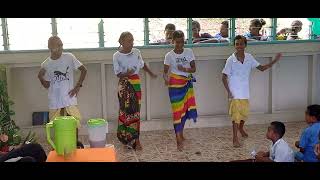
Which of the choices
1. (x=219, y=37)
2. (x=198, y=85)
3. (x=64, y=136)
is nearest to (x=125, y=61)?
(x=198, y=85)

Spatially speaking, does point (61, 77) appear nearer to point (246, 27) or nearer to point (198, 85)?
point (198, 85)

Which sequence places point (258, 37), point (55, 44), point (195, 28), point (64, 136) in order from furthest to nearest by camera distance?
point (258, 37) → point (195, 28) → point (55, 44) → point (64, 136)

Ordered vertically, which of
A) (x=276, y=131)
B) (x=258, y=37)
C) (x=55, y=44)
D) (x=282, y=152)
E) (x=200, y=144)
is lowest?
(x=200, y=144)

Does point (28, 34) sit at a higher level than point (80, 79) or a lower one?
higher

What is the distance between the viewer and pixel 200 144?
13.9 ft

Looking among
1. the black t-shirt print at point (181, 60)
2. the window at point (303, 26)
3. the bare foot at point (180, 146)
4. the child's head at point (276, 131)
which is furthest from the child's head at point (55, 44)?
the window at point (303, 26)

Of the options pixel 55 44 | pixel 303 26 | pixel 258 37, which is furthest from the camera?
pixel 303 26

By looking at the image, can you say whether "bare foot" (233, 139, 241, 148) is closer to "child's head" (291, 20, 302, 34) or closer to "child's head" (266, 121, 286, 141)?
"child's head" (266, 121, 286, 141)

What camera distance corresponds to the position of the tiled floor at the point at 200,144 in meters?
3.85

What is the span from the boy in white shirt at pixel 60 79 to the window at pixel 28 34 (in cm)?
63

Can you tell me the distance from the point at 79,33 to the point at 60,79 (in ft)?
2.56

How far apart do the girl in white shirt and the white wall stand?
0.58m

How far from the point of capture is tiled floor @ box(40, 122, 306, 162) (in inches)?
151
